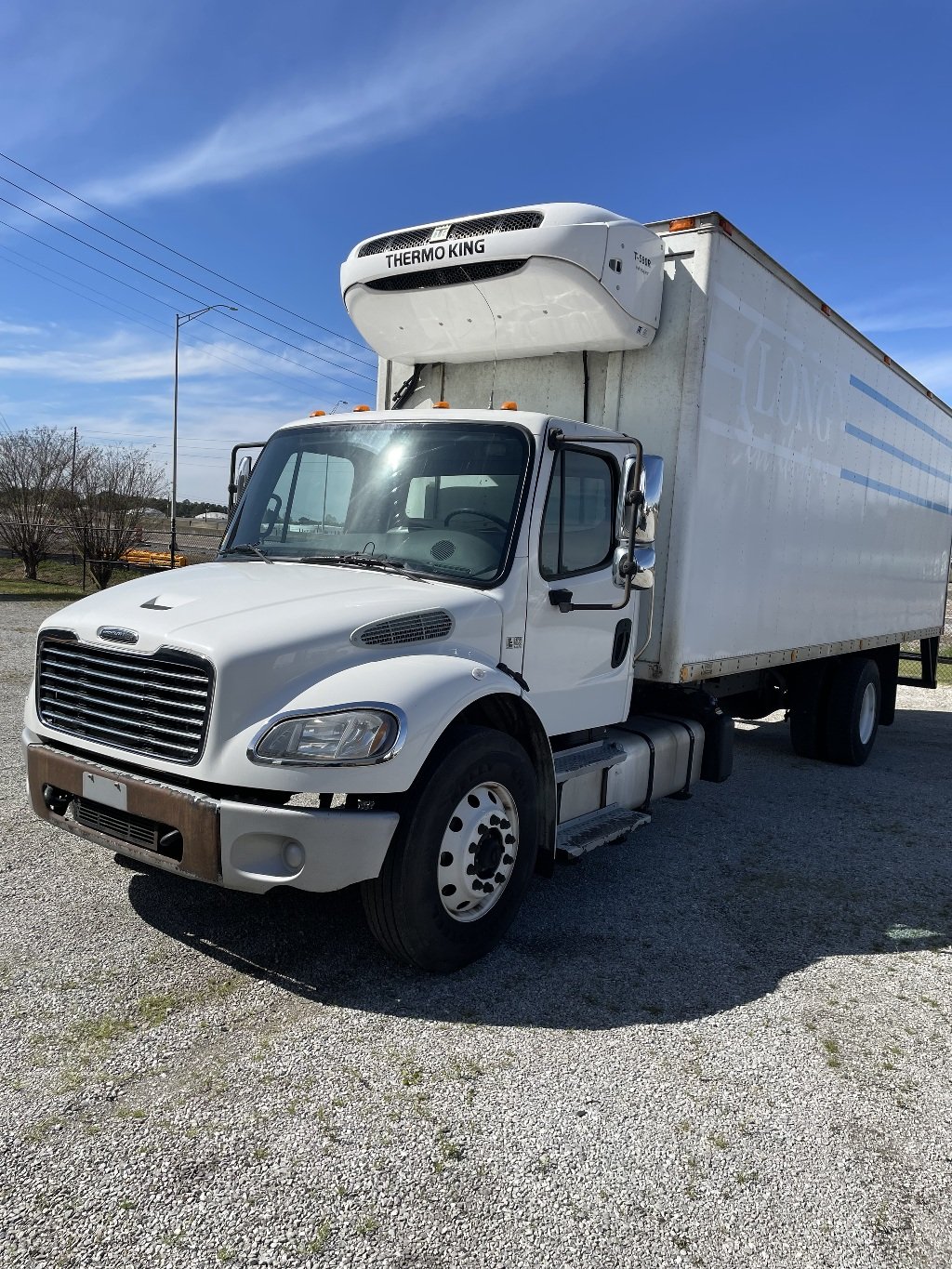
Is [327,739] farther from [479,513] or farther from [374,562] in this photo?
[479,513]

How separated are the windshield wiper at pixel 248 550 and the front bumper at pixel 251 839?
1.50m

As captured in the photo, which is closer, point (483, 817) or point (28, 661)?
point (483, 817)

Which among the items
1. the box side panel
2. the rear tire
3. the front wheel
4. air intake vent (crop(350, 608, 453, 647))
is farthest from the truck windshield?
the rear tire

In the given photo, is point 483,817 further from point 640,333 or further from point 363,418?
point 640,333

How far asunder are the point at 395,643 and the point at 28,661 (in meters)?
10.0

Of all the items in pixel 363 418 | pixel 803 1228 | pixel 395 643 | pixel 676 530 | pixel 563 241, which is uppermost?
pixel 563 241

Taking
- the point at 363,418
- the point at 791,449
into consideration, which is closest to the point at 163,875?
the point at 363,418

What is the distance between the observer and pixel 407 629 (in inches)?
158

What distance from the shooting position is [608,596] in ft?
16.8

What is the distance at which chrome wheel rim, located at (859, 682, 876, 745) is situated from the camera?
31.6 ft

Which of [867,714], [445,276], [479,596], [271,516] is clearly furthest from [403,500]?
[867,714]

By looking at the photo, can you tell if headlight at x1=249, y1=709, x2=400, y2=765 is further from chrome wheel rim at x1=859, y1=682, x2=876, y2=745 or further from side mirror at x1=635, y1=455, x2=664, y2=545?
chrome wheel rim at x1=859, y1=682, x2=876, y2=745

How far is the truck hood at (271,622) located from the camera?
142 inches

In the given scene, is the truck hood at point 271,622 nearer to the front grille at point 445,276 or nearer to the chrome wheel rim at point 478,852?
the chrome wheel rim at point 478,852
